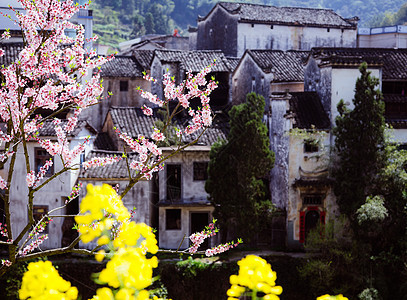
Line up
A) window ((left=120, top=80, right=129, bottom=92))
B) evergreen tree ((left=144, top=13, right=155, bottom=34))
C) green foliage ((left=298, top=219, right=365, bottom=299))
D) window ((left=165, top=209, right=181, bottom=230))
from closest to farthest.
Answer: green foliage ((left=298, top=219, right=365, bottom=299)) < window ((left=165, top=209, right=181, bottom=230)) < window ((left=120, top=80, right=129, bottom=92)) < evergreen tree ((left=144, top=13, right=155, bottom=34))

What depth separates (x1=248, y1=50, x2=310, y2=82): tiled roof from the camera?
1088 inches

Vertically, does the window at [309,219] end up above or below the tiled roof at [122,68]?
below

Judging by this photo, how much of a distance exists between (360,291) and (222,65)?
13.8 meters

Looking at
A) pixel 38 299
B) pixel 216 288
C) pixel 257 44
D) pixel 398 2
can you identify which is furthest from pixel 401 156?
pixel 398 2

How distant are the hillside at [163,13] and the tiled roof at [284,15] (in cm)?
2373

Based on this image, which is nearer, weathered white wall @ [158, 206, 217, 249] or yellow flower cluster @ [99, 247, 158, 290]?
yellow flower cluster @ [99, 247, 158, 290]

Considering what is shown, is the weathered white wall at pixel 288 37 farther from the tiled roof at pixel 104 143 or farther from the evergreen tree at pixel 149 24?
the evergreen tree at pixel 149 24

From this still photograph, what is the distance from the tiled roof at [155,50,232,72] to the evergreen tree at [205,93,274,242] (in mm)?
7889

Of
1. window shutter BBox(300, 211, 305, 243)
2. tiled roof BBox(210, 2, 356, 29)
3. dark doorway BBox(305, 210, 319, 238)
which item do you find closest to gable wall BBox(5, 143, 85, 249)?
window shutter BBox(300, 211, 305, 243)

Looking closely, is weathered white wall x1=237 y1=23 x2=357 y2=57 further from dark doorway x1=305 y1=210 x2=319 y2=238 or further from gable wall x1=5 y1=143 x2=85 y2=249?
gable wall x1=5 y1=143 x2=85 y2=249

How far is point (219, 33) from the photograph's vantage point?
39.8m

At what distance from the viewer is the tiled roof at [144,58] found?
34750 mm

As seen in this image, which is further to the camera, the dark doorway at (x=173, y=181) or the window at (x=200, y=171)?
the window at (x=200, y=171)

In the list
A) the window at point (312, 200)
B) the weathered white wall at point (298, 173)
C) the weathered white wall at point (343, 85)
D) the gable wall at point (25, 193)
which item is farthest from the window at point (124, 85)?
the window at point (312, 200)
